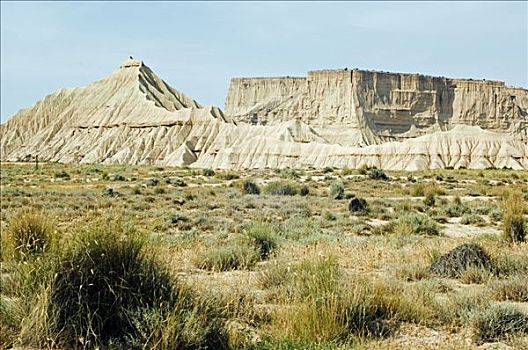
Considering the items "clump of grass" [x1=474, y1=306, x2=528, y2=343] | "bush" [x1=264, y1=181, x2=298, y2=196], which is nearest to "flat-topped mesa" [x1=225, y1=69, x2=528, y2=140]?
"bush" [x1=264, y1=181, x2=298, y2=196]

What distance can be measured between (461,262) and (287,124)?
304ft

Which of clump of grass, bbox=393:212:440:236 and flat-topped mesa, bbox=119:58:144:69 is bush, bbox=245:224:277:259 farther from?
flat-topped mesa, bbox=119:58:144:69

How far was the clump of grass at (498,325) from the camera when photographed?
591cm

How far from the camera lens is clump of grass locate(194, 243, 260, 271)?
1002 centimetres

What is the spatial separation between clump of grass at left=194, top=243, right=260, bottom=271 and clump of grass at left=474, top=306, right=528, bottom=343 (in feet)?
15.3

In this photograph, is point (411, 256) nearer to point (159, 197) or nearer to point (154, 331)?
point (154, 331)

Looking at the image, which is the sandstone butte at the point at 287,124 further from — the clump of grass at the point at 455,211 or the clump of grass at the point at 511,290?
the clump of grass at the point at 511,290

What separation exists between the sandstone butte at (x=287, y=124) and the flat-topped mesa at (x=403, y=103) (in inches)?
8.5

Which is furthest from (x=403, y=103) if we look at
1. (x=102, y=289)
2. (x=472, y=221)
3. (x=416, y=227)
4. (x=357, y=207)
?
(x=102, y=289)

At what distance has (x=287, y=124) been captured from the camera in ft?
334

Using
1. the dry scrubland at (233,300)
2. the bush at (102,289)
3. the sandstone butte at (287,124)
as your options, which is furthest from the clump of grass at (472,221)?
the sandstone butte at (287,124)

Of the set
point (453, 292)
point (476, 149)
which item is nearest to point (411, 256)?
point (453, 292)

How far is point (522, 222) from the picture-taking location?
542 inches

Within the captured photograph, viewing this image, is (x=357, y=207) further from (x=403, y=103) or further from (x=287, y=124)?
(x=403, y=103)
